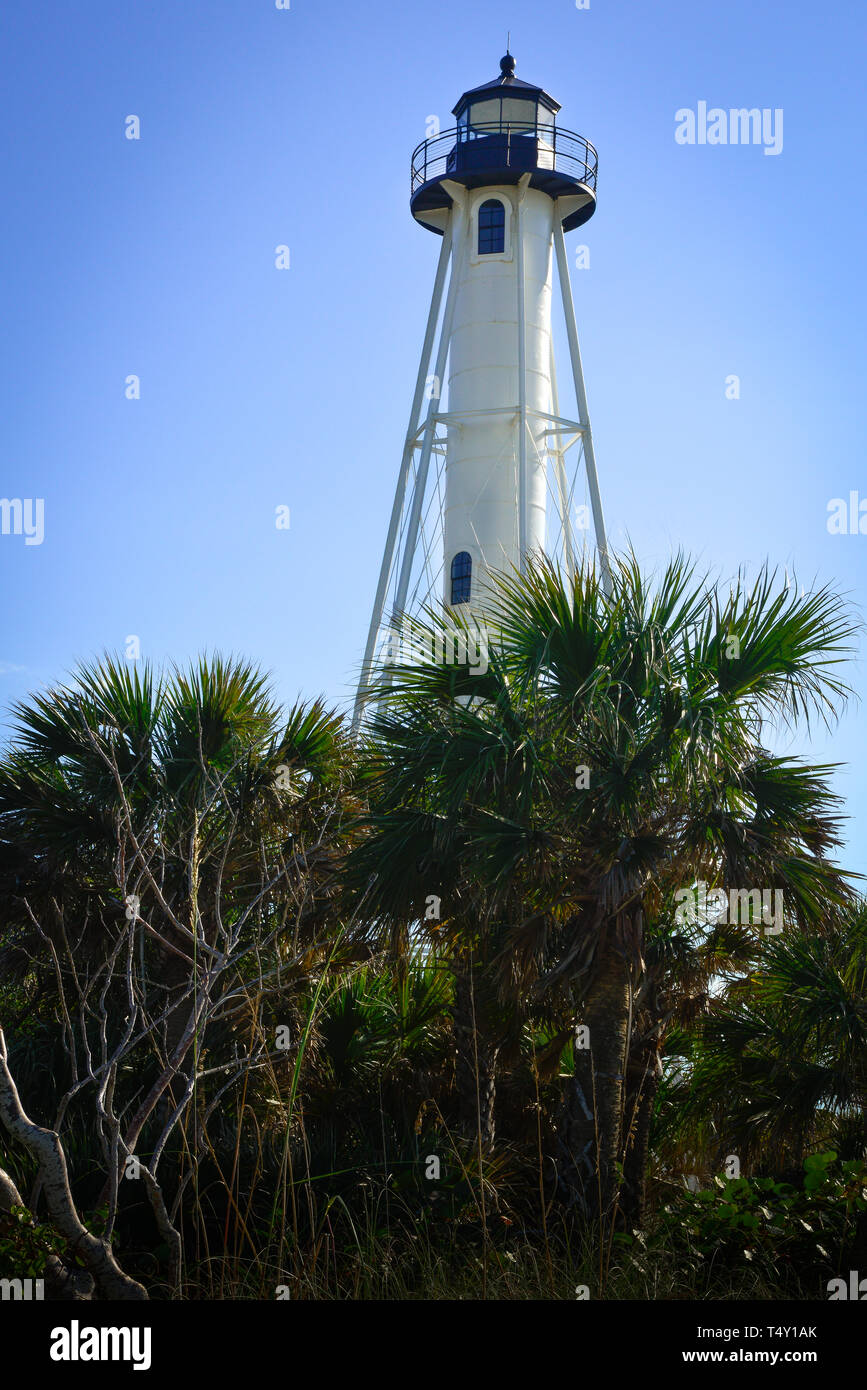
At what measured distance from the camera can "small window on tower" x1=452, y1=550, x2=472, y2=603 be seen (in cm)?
2645

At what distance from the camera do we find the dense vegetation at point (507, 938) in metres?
11.0

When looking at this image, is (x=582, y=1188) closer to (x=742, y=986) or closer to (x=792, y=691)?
(x=742, y=986)

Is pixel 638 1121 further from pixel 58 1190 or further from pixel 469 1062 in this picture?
pixel 58 1190

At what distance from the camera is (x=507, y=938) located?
12461mm

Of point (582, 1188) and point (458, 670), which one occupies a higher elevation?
point (458, 670)

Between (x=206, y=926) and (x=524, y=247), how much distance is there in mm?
17045

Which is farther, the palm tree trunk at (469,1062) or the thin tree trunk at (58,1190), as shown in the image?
the palm tree trunk at (469,1062)

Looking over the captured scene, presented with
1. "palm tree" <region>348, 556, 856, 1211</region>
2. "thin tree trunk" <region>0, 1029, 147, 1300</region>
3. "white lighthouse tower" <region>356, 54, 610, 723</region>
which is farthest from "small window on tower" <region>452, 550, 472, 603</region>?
"thin tree trunk" <region>0, 1029, 147, 1300</region>

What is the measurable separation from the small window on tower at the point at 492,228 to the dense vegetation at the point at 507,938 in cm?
1501

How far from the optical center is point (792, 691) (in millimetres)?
12531

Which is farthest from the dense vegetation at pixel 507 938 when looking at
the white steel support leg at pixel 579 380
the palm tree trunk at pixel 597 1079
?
the white steel support leg at pixel 579 380

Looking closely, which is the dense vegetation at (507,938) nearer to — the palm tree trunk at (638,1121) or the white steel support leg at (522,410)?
the palm tree trunk at (638,1121)

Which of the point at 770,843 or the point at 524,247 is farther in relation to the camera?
the point at 524,247
